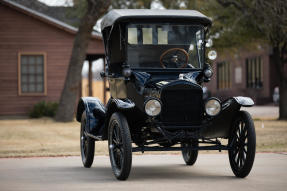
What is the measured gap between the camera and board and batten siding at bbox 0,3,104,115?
2823 cm

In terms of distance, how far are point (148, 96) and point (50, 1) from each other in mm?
15963

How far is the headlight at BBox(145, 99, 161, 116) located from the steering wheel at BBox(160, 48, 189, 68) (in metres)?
1.48

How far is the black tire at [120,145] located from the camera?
8.47 meters

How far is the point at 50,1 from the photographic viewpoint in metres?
24.3

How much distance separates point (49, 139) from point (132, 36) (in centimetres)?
927

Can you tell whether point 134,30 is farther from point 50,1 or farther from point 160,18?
point 50,1

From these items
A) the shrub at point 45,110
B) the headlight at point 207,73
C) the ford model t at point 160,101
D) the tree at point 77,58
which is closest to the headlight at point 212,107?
the ford model t at point 160,101

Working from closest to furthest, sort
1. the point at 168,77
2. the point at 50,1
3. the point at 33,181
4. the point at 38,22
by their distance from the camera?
the point at 33,181, the point at 168,77, the point at 50,1, the point at 38,22

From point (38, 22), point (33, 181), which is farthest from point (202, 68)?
point (38, 22)

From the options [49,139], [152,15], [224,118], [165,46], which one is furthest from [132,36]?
[49,139]

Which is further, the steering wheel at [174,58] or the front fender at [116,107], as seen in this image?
the steering wheel at [174,58]

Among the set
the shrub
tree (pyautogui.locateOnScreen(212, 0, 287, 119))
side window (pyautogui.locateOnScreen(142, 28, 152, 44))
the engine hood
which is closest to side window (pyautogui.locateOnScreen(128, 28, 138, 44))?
side window (pyautogui.locateOnScreen(142, 28, 152, 44))

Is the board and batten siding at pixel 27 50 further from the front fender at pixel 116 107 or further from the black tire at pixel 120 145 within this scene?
the black tire at pixel 120 145

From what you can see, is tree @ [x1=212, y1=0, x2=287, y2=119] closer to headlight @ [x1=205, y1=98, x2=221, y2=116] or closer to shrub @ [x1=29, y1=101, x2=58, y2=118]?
shrub @ [x1=29, y1=101, x2=58, y2=118]
